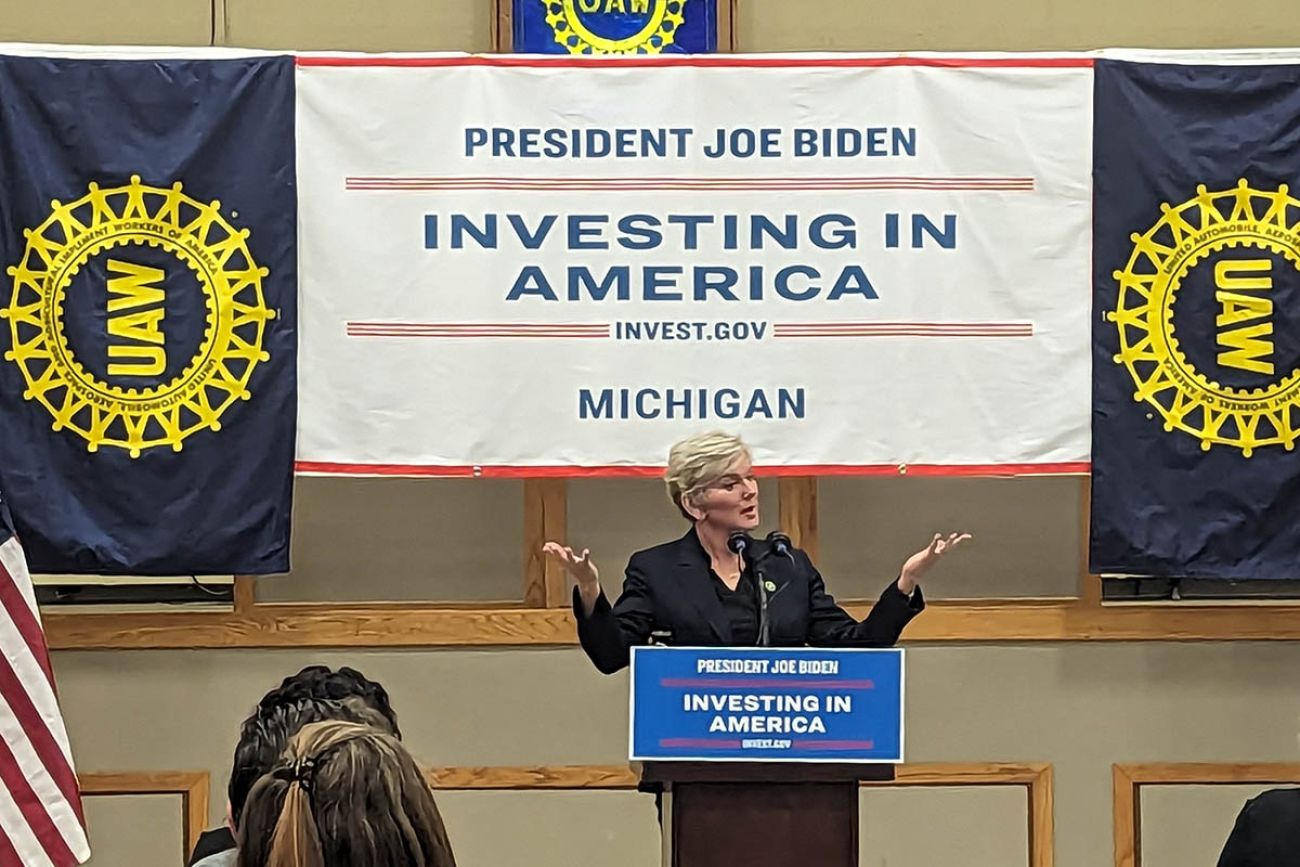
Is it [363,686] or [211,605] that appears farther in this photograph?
[211,605]

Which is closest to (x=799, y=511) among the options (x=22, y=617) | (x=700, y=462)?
(x=700, y=462)

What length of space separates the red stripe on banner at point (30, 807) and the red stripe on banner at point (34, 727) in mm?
59

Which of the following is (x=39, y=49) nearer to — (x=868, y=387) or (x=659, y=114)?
(x=659, y=114)

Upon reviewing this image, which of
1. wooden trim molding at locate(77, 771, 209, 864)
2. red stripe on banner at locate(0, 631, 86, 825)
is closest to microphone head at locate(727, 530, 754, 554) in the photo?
red stripe on banner at locate(0, 631, 86, 825)

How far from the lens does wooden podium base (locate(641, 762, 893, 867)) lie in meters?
3.56

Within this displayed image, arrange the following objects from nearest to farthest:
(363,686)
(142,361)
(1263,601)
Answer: (363,686), (142,361), (1263,601)

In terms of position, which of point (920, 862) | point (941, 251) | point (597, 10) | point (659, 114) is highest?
point (597, 10)

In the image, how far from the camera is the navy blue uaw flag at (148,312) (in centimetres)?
491

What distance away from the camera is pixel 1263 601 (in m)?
5.28

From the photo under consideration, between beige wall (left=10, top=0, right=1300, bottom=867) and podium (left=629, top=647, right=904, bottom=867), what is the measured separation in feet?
5.47

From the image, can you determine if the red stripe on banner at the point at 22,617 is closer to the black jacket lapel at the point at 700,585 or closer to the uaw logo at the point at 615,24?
the black jacket lapel at the point at 700,585

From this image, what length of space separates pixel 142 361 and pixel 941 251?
224cm

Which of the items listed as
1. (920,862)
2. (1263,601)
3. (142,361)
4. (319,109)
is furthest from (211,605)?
(1263,601)

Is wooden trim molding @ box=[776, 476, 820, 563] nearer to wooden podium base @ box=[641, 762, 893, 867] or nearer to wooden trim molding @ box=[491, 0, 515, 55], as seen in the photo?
wooden trim molding @ box=[491, 0, 515, 55]
